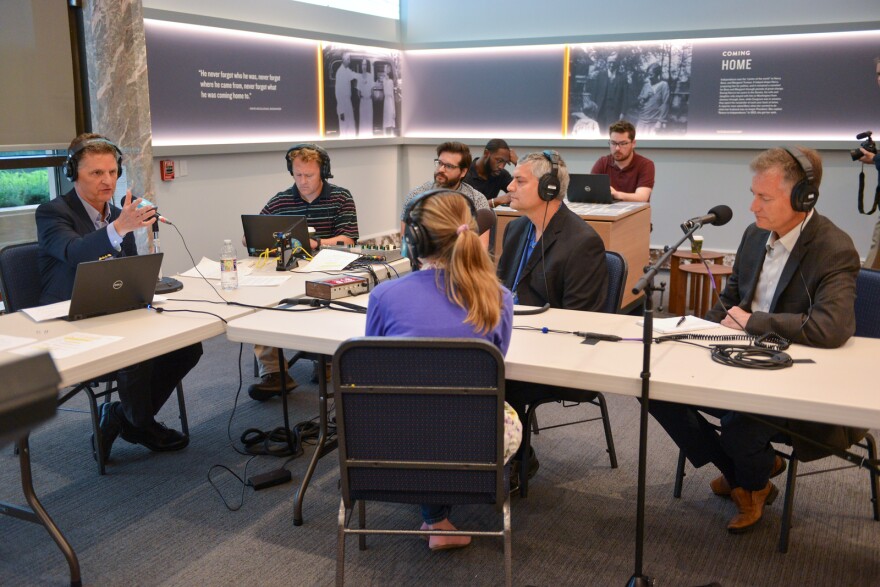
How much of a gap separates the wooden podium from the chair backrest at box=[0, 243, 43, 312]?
2.63 m

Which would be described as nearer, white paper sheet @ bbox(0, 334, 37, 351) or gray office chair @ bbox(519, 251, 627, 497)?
white paper sheet @ bbox(0, 334, 37, 351)

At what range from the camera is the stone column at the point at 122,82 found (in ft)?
16.2

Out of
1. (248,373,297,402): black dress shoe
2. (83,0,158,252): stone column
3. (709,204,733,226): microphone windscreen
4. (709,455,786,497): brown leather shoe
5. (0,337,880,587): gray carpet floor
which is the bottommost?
(0,337,880,587): gray carpet floor

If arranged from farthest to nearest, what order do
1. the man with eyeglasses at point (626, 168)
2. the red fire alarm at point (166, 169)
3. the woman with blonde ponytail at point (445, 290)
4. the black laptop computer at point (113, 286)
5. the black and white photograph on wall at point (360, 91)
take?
the black and white photograph on wall at point (360, 91), the man with eyeglasses at point (626, 168), the red fire alarm at point (166, 169), the black laptop computer at point (113, 286), the woman with blonde ponytail at point (445, 290)

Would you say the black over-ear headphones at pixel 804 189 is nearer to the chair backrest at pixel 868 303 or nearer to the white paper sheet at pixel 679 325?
the chair backrest at pixel 868 303

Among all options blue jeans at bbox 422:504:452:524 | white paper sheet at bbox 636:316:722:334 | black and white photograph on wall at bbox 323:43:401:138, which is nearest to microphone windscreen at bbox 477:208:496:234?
white paper sheet at bbox 636:316:722:334

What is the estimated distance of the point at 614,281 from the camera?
125 inches

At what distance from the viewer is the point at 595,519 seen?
9.32 ft

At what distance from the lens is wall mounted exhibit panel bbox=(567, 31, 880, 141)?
6.61 meters

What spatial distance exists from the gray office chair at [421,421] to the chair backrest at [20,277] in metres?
1.91

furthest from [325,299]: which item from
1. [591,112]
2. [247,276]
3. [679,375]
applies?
[591,112]

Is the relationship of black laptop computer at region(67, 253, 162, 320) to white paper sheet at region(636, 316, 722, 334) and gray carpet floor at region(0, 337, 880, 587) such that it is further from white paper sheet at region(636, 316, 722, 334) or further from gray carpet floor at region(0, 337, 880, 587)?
white paper sheet at region(636, 316, 722, 334)

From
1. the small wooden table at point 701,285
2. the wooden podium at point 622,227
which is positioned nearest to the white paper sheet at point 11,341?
the wooden podium at point 622,227

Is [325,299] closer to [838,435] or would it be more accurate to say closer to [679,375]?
[679,375]
